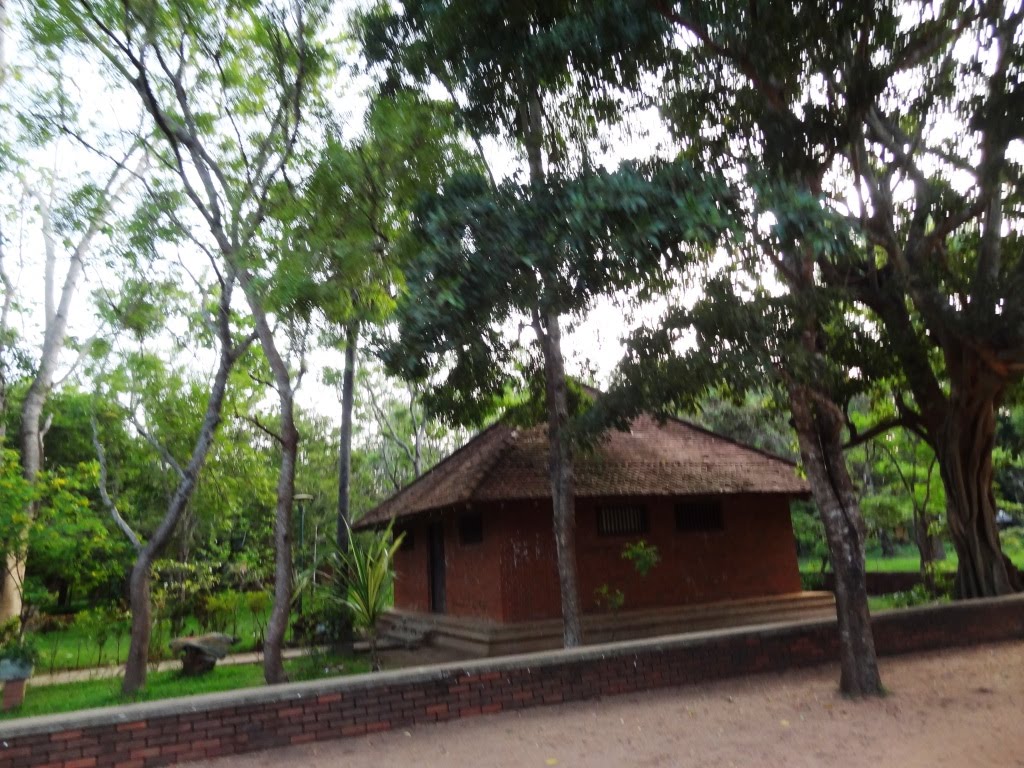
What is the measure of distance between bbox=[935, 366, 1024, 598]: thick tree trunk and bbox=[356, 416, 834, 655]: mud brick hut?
319 centimetres

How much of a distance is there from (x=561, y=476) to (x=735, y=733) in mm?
4176

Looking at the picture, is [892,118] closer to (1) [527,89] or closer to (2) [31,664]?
(1) [527,89]

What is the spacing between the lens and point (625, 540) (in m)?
13.4

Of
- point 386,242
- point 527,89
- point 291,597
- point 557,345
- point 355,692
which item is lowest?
point 355,692

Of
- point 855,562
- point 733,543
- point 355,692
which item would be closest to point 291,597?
point 355,692

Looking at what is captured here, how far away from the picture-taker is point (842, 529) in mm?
7516

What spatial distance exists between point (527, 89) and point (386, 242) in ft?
8.42

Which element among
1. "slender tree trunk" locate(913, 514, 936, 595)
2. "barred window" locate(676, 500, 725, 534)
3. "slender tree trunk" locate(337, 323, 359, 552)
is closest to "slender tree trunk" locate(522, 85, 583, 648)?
"slender tree trunk" locate(337, 323, 359, 552)

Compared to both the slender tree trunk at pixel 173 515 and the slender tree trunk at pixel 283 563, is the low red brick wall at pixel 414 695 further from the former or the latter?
the slender tree trunk at pixel 173 515

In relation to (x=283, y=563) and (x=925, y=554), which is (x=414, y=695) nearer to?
(x=283, y=563)

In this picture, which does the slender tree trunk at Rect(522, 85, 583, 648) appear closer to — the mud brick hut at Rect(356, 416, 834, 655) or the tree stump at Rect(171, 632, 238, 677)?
the mud brick hut at Rect(356, 416, 834, 655)

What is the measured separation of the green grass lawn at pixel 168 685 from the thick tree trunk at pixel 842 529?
7.08 metres

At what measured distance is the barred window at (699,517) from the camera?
1409 cm

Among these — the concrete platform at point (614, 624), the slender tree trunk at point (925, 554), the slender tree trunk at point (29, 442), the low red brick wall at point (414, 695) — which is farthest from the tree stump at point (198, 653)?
the slender tree trunk at point (925, 554)
